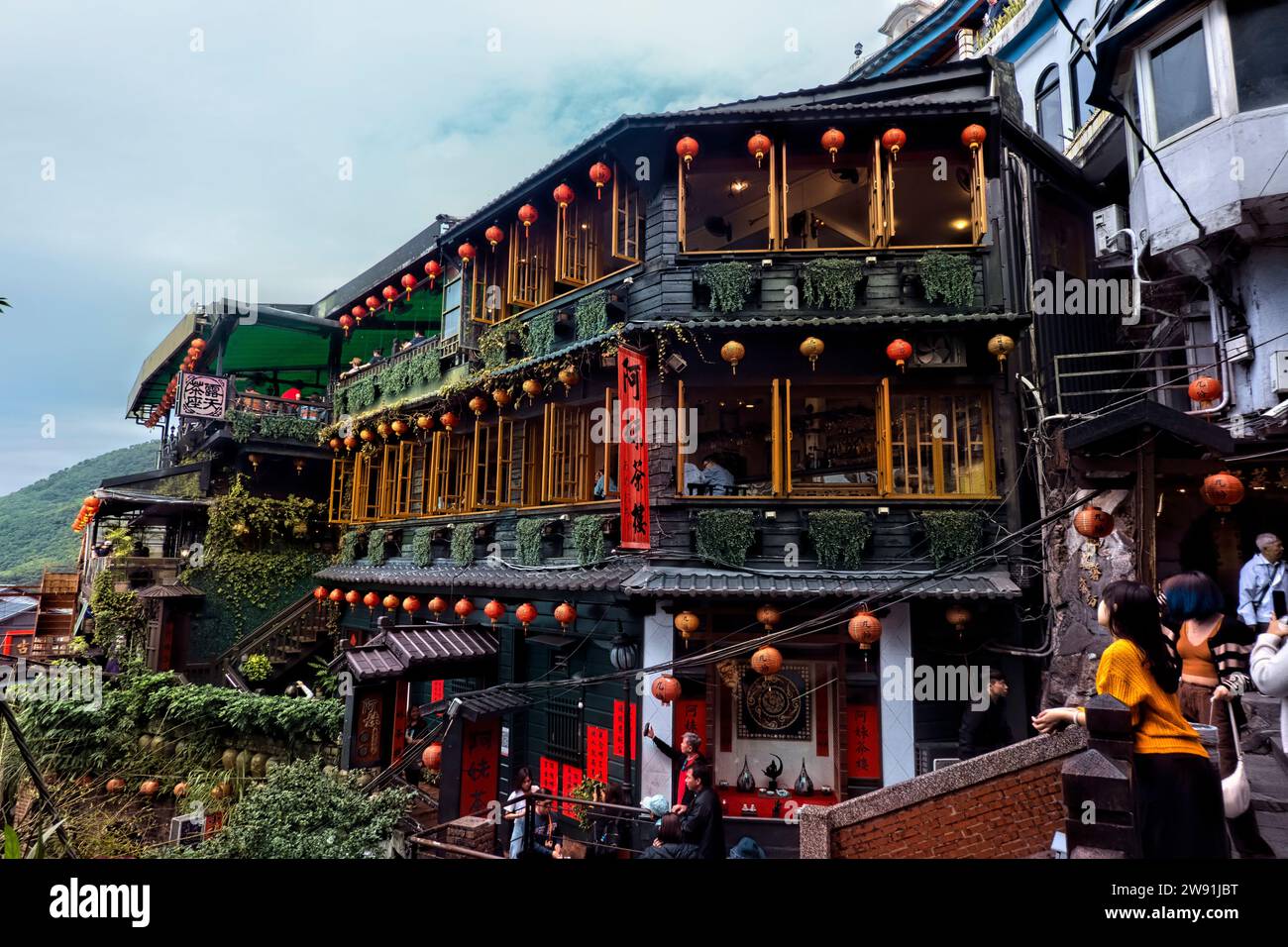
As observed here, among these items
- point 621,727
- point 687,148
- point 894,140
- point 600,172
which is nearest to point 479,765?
point 621,727

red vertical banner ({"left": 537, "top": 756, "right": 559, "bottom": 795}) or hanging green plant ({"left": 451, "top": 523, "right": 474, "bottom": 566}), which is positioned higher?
hanging green plant ({"left": 451, "top": 523, "right": 474, "bottom": 566})

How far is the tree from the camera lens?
8.27 m

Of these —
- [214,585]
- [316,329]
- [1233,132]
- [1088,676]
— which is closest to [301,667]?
[214,585]

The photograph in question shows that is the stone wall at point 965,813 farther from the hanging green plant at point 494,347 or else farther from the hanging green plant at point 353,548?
the hanging green plant at point 353,548

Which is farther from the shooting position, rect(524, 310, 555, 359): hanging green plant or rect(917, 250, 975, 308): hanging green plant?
rect(524, 310, 555, 359): hanging green plant

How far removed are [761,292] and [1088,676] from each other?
788cm

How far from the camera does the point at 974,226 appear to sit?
12094 millimetres

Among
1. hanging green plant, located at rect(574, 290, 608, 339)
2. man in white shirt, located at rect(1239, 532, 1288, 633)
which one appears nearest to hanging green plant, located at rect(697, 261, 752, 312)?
hanging green plant, located at rect(574, 290, 608, 339)

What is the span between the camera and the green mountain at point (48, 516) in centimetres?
4625

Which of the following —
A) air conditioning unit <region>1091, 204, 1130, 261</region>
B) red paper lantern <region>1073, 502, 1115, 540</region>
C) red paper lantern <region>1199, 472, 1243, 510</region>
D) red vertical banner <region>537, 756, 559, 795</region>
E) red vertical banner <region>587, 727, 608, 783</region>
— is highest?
air conditioning unit <region>1091, 204, 1130, 261</region>

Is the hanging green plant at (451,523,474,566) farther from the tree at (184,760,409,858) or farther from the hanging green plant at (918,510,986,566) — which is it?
the hanging green plant at (918,510,986,566)

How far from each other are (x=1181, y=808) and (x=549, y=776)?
1103 centimetres

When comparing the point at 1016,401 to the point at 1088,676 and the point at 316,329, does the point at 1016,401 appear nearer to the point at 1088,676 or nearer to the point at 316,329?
the point at 1088,676

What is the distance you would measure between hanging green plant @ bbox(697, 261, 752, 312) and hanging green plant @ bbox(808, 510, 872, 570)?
3825 mm
